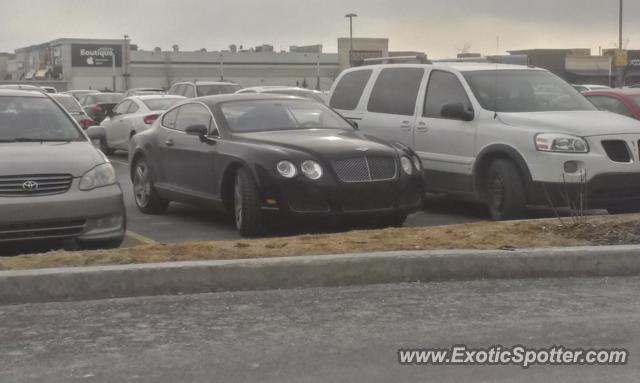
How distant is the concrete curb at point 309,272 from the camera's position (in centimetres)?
600

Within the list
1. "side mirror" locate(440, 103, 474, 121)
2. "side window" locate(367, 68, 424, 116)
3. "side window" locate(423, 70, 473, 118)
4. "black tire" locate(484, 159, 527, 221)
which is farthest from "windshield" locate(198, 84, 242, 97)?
"black tire" locate(484, 159, 527, 221)

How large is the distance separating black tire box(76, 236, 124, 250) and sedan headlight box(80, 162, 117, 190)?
0.48 meters

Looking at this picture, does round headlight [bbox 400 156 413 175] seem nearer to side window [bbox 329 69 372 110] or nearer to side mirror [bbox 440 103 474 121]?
side mirror [bbox 440 103 474 121]

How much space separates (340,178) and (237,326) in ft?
10.3

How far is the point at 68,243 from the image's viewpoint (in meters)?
7.54

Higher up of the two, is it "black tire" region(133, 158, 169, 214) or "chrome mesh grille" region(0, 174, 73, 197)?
"chrome mesh grille" region(0, 174, 73, 197)

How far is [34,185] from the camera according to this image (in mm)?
7113

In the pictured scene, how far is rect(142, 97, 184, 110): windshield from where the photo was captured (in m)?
18.2

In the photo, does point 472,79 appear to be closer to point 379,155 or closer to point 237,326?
point 379,155

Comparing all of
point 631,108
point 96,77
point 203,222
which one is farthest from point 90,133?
point 96,77

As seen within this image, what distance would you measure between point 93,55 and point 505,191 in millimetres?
77553

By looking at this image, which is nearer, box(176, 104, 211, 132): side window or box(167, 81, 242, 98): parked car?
box(176, 104, 211, 132): side window

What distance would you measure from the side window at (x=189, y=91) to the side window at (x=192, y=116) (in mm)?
12989

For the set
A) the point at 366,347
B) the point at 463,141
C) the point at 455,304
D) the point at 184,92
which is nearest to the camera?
the point at 366,347
